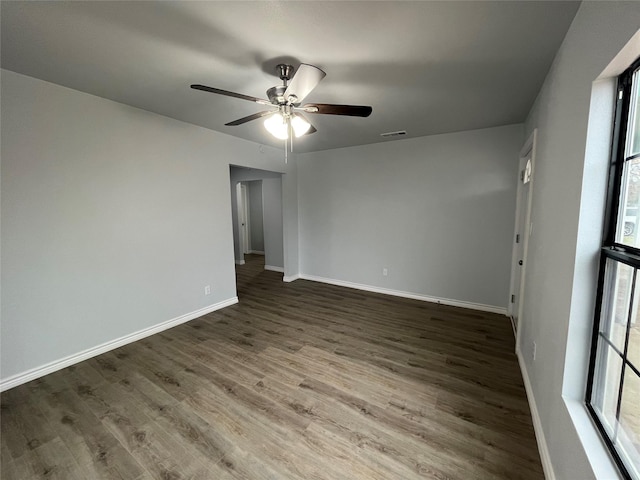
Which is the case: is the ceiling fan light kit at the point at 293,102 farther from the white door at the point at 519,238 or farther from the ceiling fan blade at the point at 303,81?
the white door at the point at 519,238

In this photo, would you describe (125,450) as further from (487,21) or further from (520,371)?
(487,21)

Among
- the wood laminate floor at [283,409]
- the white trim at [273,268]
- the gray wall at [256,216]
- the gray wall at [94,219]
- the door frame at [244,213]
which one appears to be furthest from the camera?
the gray wall at [256,216]

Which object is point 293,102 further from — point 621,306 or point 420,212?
point 420,212

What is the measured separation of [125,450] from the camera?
156 cm

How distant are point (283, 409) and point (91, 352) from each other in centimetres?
209

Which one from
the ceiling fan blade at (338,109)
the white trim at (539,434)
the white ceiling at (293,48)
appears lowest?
the white trim at (539,434)

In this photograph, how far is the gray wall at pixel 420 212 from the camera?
11.1 ft

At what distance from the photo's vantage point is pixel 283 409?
1868 mm

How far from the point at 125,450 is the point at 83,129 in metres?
2.64

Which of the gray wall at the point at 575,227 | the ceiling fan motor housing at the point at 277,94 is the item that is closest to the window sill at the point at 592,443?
the gray wall at the point at 575,227

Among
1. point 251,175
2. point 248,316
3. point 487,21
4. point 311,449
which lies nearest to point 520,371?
point 311,449

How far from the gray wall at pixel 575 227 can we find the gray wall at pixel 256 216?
6631 mm

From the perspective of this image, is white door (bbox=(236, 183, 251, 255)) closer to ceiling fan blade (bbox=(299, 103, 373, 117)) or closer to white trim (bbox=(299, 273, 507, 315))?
white trim (bbox=(299, 273, 507, 315))

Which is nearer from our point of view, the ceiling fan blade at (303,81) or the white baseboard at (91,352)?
the ceiling fan blade at (303,81)
